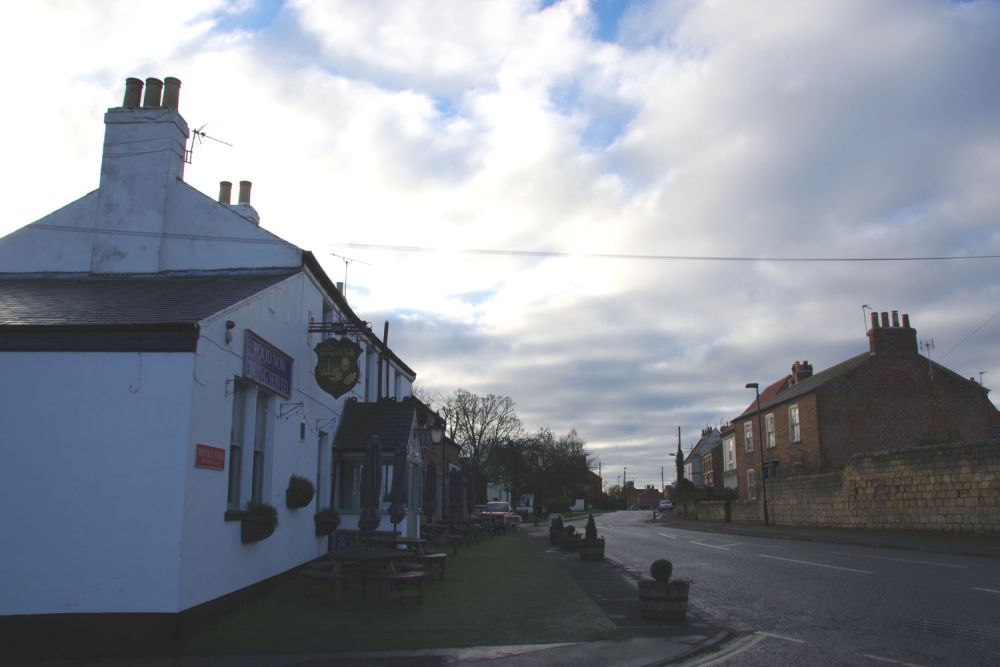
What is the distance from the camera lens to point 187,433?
920 cm

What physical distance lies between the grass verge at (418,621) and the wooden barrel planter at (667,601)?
2.15ft

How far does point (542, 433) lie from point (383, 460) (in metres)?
75.5

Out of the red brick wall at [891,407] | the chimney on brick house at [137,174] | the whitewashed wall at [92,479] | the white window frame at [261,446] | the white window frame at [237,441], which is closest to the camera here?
the whitewashed wall at [92,479]

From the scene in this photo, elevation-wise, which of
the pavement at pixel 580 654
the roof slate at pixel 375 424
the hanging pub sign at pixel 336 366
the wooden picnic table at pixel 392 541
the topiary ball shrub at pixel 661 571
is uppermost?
the hanging pub sign at pixel 336 366

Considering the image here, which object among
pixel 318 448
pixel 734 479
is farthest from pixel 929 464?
pixel 734 479

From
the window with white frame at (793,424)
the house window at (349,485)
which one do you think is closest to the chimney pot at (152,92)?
the house window at (349,485)

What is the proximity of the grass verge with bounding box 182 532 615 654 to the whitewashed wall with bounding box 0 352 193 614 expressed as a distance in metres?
1.20

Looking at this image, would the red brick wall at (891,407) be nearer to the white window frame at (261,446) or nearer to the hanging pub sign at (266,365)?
the hanging pub sign at (266,365)

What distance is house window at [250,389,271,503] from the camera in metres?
12.4

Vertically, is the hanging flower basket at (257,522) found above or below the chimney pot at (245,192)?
below

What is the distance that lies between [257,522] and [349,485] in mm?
7315

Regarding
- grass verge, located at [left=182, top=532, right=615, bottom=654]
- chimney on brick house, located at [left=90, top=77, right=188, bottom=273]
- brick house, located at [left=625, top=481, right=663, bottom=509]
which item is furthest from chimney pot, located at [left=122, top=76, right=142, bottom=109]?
brick house, located at [left=625, top=481, right=663, bottom=509]

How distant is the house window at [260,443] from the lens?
40.8 feet

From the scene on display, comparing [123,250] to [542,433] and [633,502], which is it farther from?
[633,502]
